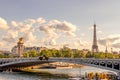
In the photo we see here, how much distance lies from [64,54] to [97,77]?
64347 millimetres

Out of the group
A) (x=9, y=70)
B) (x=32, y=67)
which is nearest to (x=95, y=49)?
(x=32, y=67)

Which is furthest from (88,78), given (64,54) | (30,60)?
(64,54)

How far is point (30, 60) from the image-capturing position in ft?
274

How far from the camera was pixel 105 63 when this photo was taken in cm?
6175

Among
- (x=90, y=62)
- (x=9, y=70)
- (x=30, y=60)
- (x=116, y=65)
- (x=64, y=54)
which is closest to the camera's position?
(x=116, y=65)

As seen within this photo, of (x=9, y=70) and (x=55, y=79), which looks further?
(x=9, y=70)

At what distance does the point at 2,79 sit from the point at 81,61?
15.6 metres

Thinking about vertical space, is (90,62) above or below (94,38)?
below

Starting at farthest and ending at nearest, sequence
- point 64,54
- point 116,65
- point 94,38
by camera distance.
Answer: point 94,38 < point 64,54 < point 116,65

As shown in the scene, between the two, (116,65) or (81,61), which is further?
(81,61)

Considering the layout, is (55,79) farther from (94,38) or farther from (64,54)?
(94,38)

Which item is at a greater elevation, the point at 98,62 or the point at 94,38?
the point at 94,38

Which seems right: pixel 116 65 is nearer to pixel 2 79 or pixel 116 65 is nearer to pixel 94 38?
pixel 2 79

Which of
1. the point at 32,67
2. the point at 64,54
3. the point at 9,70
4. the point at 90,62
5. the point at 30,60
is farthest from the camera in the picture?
the point at 64,54
